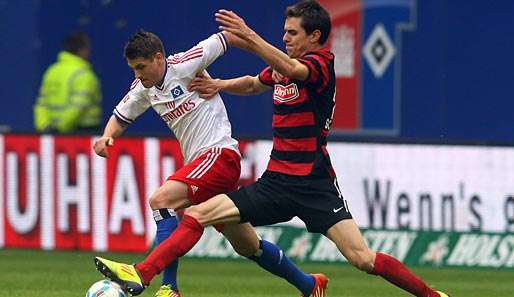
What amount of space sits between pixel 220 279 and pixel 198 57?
9.98 feet

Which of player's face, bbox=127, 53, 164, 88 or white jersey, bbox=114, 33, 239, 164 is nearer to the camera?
player's face, bbox=127, 53, 164, 88

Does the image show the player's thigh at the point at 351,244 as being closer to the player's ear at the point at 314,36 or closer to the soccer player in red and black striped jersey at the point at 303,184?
the soccer player in red and black striped jersey at the point at 303,184

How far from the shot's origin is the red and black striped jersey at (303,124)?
35.2 ft

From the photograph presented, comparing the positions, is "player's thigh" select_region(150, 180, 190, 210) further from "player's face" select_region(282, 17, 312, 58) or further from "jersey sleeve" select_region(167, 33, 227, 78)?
"player's face" select_region(282, 17, 312, 58)

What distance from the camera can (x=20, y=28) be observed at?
2109cm

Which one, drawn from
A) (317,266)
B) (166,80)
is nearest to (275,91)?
(166,80)

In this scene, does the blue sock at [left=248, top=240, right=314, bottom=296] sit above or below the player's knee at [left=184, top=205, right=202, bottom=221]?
below

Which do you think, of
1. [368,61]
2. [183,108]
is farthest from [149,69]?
[368,61]

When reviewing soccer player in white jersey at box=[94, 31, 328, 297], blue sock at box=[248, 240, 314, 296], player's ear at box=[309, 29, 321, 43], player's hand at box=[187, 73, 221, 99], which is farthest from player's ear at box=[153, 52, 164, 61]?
blue sock at box=[248, 240, 314, 296]

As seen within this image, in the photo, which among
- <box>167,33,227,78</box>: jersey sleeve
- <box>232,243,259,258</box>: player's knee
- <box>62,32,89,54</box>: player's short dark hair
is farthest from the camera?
<box>62,32,89,54</box>: player's short dark hair

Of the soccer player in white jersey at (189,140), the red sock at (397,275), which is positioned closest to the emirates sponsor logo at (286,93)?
the soccer player in white jersey at (189,140)

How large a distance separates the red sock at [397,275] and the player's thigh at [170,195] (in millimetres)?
1568

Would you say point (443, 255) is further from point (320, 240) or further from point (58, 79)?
point (58, 79)

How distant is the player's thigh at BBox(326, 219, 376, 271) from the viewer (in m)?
10.6
